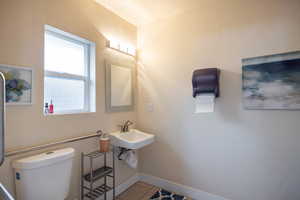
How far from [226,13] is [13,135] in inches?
94.0

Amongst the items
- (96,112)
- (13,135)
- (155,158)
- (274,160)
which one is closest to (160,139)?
(155,158)

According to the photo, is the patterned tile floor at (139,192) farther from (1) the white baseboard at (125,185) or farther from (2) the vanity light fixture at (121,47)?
(2) the vanity light fixture at (121,47)

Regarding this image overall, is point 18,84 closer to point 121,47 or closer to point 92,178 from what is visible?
point 92,178

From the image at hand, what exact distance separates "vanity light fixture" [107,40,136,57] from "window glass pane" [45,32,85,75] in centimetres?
35

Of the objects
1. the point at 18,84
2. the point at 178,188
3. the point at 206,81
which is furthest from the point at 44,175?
the point at 206,81

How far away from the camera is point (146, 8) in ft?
6.71

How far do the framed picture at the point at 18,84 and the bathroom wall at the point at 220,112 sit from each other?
4.75 feet

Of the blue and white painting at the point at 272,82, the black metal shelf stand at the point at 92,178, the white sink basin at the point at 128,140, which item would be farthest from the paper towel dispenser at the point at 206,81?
the black metal shelf stand at the point at 92,178

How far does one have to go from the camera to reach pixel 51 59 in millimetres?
1615

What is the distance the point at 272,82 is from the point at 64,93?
2.14 metres

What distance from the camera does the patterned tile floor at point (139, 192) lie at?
2.09 m

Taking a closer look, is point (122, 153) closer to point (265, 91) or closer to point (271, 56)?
point (265, 91)

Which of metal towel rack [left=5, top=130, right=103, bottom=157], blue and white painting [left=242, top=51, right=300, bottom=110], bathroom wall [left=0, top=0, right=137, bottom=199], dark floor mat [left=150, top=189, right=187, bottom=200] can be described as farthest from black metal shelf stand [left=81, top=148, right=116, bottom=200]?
blue and white painting [left=242, top=51, right=300, bottom=110]

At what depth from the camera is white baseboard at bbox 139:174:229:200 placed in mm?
1959
